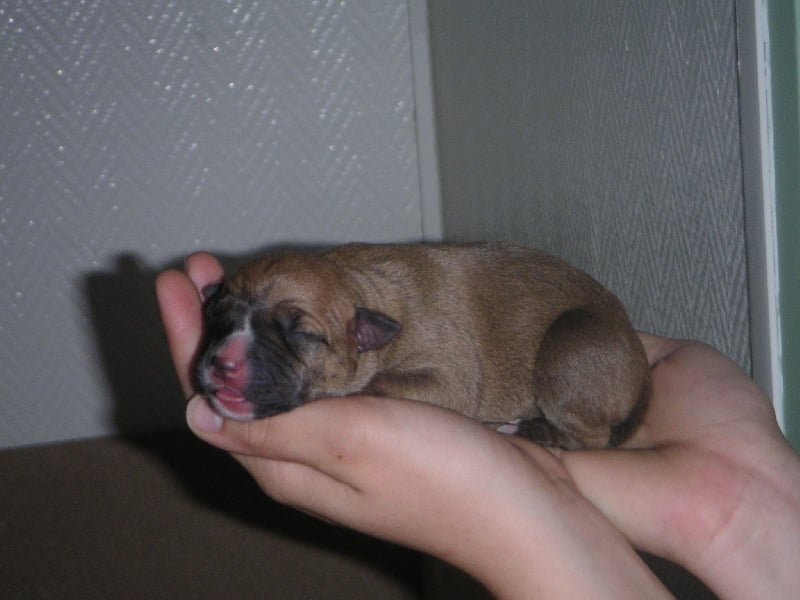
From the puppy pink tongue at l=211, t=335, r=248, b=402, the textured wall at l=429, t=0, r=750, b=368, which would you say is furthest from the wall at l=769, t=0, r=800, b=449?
the puppy pink tongue at l=211, t=335, r=248, b=402

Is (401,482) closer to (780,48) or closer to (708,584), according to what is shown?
(708,584)

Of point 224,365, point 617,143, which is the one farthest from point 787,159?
point 224,365

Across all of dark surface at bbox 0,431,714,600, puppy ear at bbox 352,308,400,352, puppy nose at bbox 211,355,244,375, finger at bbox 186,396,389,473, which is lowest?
dark surface at bbox 0,431,714,600

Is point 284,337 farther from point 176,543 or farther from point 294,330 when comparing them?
point 176,543

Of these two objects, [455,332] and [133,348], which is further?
[133,348]

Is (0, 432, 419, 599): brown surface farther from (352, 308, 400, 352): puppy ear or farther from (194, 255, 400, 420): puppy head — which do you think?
(352, 308, 400, 352): puppy ear

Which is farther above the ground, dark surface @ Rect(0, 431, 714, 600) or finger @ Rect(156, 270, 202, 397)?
finger @ Rect(156, 270, 202, 397)
